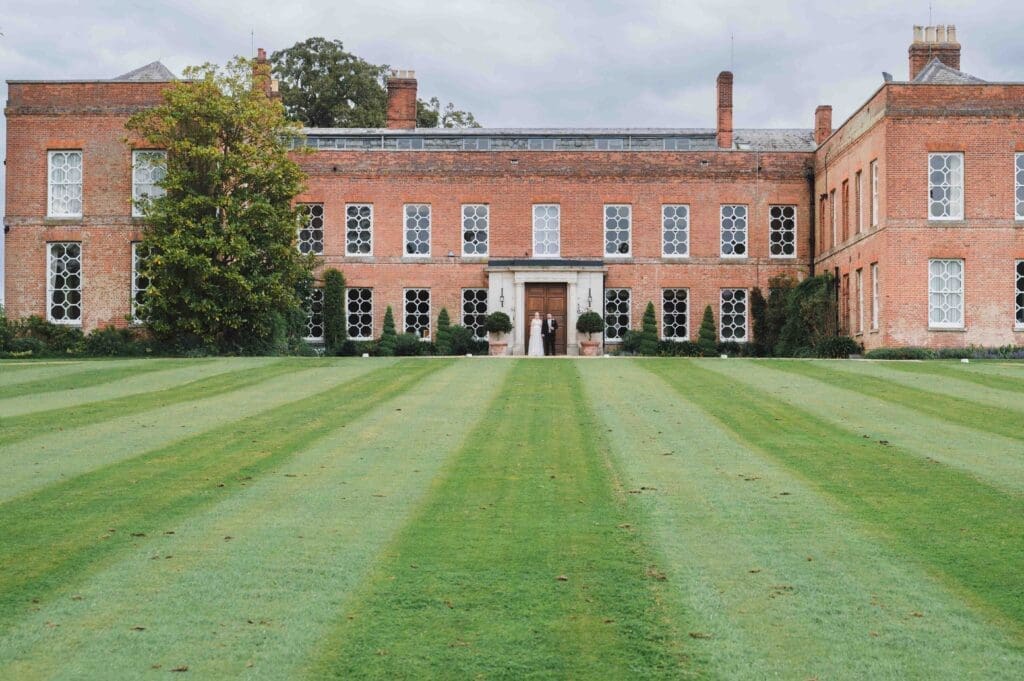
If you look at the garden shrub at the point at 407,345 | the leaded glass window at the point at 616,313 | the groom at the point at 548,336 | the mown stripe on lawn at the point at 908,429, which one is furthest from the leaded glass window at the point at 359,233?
the mown stripe on lawn at the point at 908,429

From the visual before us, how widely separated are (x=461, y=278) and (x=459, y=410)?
2420 cm

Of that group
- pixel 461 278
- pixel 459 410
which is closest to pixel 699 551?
pixel 459 410

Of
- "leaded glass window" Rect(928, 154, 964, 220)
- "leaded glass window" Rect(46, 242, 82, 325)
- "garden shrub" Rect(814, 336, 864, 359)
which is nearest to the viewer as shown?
"leaded glass window" Rect(928, 154, 964, 220)

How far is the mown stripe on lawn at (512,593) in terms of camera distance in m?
5.49

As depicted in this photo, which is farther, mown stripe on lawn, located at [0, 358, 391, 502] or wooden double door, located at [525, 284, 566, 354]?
wooden double door, located at [525, 284, 566, 354]

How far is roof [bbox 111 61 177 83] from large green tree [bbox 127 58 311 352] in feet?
12.7

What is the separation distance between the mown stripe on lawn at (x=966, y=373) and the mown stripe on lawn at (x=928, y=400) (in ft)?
4.38

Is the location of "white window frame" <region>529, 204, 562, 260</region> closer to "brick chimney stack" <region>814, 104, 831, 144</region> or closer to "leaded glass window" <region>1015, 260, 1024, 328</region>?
"brick chimney stack" <region>814, 104, 831, 144</region>

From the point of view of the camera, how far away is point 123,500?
30.4 feet

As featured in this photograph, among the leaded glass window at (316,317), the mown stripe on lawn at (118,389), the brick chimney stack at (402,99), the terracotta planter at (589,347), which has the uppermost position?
the brick chimney stack at (402,99)

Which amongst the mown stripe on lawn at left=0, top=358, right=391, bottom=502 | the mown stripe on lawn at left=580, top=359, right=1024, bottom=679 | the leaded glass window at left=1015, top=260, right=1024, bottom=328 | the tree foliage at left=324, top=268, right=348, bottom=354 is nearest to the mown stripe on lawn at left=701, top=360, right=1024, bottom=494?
the mown stripe on lawn at left=580, top=359, right=1024, bottom=679

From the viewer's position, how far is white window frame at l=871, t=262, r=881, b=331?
31891 mm

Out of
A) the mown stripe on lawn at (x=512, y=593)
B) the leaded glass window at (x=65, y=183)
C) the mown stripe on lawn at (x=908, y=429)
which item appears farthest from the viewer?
the leaded glass window at (x=65, y=183)

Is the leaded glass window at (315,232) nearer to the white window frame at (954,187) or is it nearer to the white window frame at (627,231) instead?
the white window frame at (627,231)
